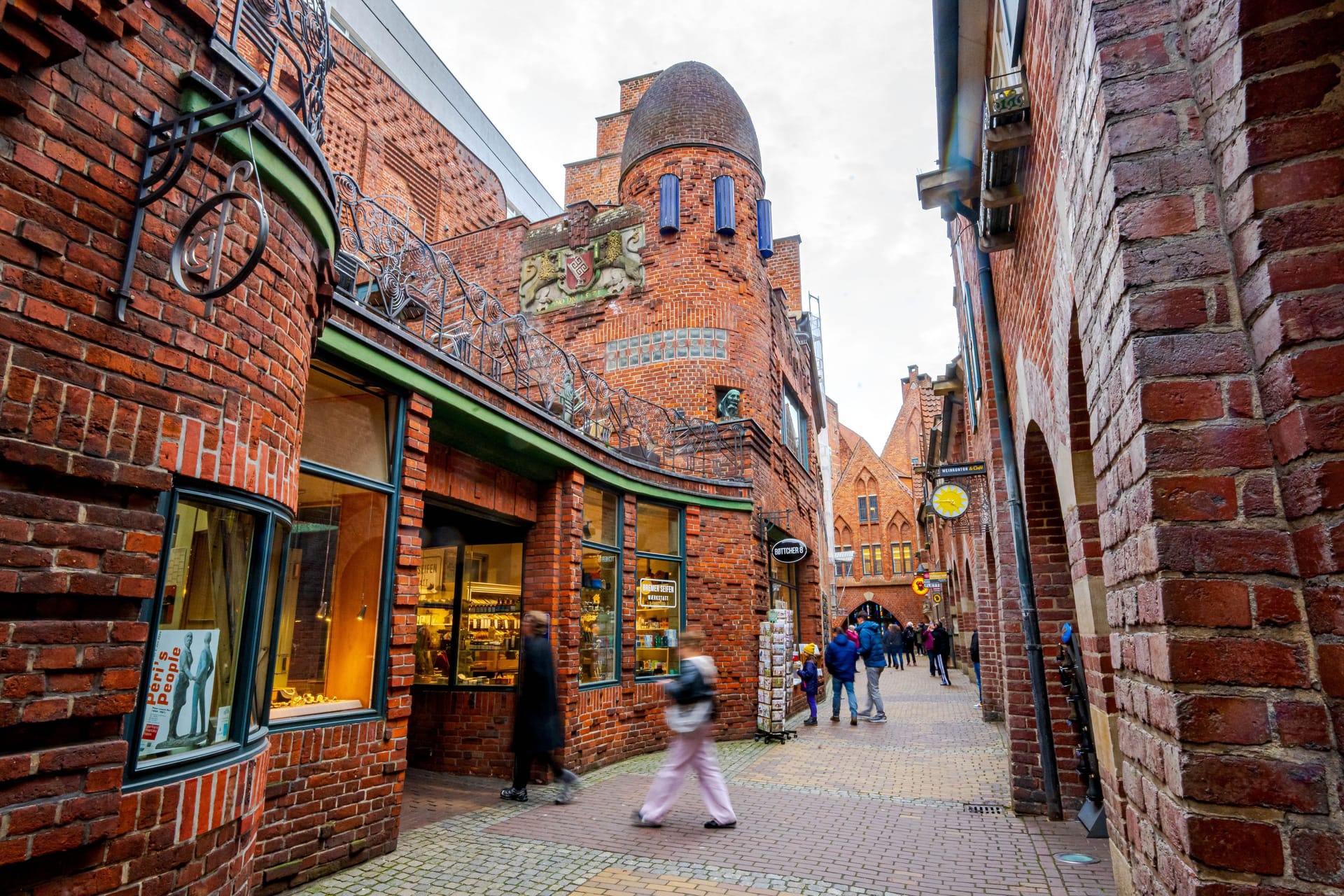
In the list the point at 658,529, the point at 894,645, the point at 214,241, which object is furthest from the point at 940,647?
the point at 214,241

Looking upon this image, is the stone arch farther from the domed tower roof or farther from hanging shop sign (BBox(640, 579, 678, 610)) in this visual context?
the domed tower roof

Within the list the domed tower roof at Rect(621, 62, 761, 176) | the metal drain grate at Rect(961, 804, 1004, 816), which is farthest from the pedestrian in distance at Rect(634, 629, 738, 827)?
the domed tower roof at Rect(621, 62, 761, 176)

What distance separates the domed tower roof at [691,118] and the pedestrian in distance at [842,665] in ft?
32.6

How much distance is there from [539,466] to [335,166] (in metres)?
10.1

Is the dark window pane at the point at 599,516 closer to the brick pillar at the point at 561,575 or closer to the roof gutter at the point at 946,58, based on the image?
the brick pillar at the point at 561,575

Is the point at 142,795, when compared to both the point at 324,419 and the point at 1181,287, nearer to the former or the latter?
the point at 324,419

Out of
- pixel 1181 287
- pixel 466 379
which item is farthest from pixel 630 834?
pixel 1181 287

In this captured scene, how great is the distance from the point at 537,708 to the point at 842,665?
7.58 meters

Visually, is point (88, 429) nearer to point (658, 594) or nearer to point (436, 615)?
point (436, 615)

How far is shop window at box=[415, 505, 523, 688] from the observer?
8859mm

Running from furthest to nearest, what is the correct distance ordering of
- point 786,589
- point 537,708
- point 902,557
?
point 902,557 < point 786,589 < point 537,708

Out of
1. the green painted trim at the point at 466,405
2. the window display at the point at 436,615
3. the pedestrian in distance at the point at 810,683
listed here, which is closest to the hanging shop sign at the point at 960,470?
the green painted trim at the point at 466,405

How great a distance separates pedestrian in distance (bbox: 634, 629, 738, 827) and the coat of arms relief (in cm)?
1004

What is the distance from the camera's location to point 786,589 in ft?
53.4
